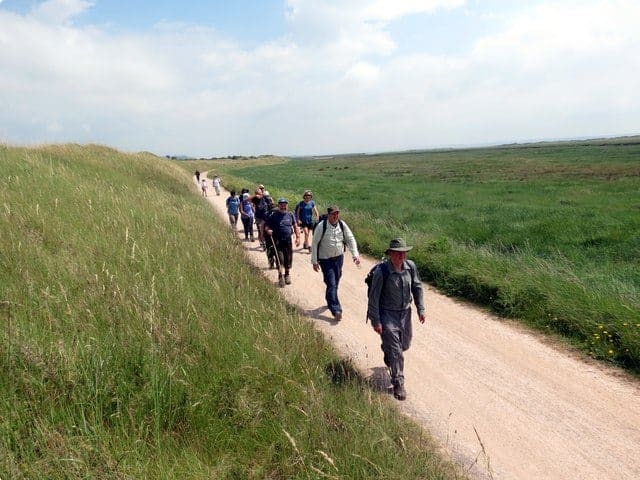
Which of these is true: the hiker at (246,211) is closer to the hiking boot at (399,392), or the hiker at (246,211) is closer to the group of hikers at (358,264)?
the group of hikers at (358,264)

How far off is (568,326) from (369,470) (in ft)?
17.4

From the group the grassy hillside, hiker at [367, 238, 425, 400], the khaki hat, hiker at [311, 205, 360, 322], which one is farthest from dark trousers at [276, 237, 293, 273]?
the khaki hat

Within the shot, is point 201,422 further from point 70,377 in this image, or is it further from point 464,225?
point 464,225

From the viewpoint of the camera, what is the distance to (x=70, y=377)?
128 inches

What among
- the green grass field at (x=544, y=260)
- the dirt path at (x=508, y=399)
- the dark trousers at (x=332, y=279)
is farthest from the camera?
the dark trousers at (x=332, y=279)

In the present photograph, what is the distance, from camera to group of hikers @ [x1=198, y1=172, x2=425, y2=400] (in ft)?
16.3

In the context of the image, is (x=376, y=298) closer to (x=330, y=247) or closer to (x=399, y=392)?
(x=399, y=392)

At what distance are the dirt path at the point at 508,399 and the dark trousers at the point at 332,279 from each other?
0.27 m

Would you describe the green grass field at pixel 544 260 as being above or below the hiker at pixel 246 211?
below

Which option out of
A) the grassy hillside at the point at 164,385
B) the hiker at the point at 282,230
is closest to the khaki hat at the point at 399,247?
the grassy hillside at the point at 164,385

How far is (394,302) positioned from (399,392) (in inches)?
43.5

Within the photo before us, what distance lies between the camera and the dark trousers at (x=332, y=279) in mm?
7441

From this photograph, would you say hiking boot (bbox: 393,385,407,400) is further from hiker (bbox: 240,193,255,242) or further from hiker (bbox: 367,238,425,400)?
hiker (bbox: 240,193,255,242)

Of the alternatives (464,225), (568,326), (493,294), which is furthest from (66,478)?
(464,225)
